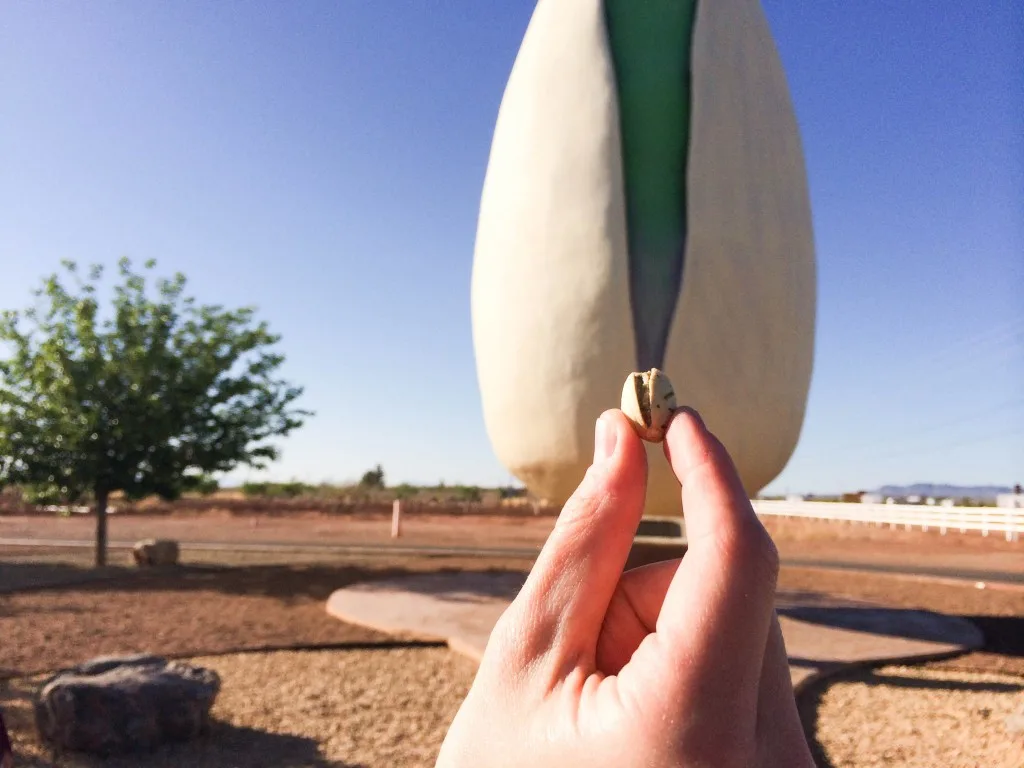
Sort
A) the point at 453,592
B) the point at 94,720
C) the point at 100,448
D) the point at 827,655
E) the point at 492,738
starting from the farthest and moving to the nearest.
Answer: the point at 100,448 < the point at 453,592 < the point at 827,655 < the point at 94,720 < the point at 492,738

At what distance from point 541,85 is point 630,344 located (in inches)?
88.6

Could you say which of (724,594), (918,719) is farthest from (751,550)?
(918,719)

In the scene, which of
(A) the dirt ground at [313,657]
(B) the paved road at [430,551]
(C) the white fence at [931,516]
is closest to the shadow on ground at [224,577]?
(A) the dirt ground at [313,657]

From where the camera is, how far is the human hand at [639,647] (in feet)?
2.89

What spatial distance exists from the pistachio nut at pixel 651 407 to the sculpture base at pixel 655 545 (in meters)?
5.35

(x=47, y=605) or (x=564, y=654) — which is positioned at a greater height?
(x=564, y=654)

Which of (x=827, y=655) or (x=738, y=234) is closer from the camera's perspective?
(x=738, y=234)

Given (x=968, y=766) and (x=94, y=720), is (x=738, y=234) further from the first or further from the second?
(x=94, y=720)

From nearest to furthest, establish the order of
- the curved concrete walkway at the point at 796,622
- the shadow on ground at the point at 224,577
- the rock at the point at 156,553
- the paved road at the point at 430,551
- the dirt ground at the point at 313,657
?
the dirt ground at the point at 313,657 → the curved concrete walkway at the point at 796,622 → the shadow on ground at the point at 224,577 → the rock at the point at 156,553 → the paved road at the point at 430,551

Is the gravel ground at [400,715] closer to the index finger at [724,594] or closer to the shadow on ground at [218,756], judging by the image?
the shadow on ground at [218,756]

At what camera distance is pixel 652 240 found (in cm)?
548

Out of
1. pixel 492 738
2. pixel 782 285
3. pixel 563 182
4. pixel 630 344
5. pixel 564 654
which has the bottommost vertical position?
pixel 492 738

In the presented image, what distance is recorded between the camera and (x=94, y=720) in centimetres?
444

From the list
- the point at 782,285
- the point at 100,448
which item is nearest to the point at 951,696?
the point at 782,285
